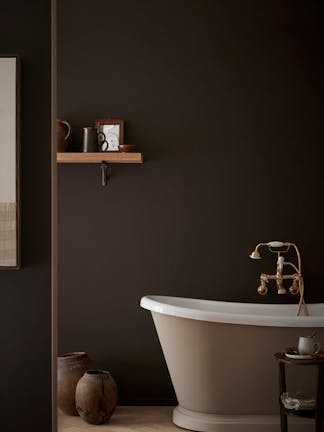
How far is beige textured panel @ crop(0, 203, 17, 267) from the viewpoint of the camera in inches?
111

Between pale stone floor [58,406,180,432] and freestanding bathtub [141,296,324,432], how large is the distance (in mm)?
196

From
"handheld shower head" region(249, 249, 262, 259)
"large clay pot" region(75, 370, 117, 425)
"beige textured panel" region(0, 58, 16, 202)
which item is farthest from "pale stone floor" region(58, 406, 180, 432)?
"beige textured panel" region(0, 58, 16, 202)

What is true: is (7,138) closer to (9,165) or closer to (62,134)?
(9,165)

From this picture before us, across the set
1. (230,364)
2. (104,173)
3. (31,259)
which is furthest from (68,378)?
(31,259)

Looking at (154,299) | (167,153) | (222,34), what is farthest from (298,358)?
(222,34)

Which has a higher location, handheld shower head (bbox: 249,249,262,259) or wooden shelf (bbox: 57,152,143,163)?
wooden shelf (bbox: 57,152,143,163)

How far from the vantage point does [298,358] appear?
3.84 m

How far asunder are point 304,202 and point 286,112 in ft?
2.05

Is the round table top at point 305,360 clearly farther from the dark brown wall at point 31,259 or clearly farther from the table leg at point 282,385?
the dark brown wall at point 31,259

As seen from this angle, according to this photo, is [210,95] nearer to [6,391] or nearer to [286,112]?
[286,112]

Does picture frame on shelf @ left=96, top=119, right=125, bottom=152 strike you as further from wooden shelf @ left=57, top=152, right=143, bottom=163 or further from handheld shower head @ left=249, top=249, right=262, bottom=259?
handheld shower head @ left=249, top=249, right=262, bottom=259

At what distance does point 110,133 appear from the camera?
509cm

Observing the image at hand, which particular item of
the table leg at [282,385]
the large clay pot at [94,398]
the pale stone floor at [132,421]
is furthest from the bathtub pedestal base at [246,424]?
the large clay pot at [94,398]

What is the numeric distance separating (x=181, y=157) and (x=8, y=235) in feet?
8.02
